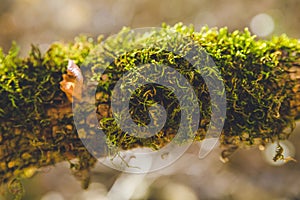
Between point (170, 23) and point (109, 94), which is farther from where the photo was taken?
point (170, 23)

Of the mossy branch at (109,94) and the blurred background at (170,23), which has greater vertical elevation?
the blurred background at (170,23)

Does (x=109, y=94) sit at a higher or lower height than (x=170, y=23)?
lower

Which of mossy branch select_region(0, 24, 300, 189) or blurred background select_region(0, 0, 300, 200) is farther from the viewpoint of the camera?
blurred background select_region(0, 0, 300, 200)

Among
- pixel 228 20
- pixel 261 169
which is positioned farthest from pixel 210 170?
pixel 228 20

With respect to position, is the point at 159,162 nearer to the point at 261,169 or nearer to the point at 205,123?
the point at 261,169

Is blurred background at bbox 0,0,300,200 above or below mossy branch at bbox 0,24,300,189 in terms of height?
above
